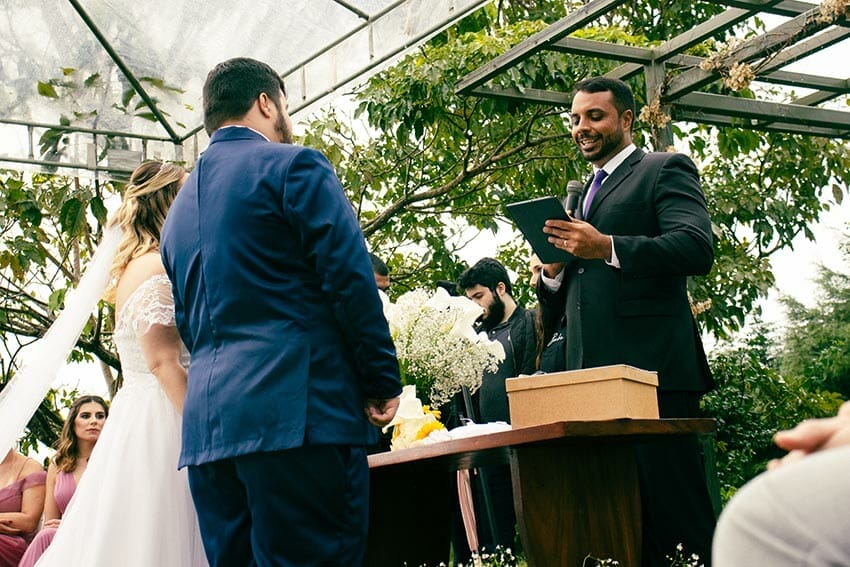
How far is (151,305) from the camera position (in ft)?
11.9

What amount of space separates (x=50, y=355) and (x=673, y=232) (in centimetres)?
253

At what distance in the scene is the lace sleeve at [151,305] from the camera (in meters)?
3.62

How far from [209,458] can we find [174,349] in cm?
95

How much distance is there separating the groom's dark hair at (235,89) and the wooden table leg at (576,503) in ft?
4.12

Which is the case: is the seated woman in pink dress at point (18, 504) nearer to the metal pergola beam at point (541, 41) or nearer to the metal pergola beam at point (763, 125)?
the metal pergola beam at point (541, 41)

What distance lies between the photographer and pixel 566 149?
9398 millimetres

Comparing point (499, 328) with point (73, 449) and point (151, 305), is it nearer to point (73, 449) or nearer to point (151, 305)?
point (73, 449)

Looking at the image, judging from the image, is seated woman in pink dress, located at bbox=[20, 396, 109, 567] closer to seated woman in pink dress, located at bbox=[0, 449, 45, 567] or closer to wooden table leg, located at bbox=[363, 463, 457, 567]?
seated woman in pink dress, located at bbox=[0, 449, 45, 567]

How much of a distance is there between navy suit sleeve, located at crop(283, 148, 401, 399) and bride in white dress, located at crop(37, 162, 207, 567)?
1023 mm

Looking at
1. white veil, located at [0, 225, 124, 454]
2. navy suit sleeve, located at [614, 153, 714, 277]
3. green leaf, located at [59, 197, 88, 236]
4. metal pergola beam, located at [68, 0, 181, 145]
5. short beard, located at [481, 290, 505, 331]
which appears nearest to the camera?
navy suit sleeve, located at [614, 153, 714, 277]

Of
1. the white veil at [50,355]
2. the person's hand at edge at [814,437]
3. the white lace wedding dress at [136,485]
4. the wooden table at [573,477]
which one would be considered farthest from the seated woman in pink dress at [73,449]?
the person's hand at edge at [814,437]

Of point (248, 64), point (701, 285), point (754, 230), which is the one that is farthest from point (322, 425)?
point (754, 230)

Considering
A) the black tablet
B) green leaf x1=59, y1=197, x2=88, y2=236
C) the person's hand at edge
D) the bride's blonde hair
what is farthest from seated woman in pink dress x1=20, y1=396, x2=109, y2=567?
the person's hand at edge

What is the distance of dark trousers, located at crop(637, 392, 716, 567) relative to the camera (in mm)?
3322
